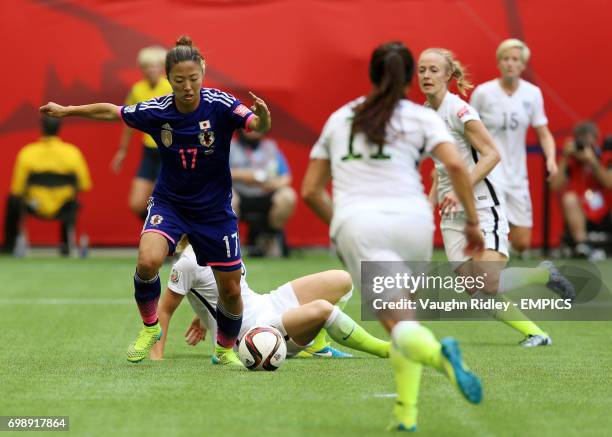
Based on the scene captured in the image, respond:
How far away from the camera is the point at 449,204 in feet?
29.4

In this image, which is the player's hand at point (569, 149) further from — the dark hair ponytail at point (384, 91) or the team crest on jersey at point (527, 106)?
the dark hair ponytail at point (384, 91)

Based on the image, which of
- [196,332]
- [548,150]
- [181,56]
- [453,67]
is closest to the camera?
[181,56]

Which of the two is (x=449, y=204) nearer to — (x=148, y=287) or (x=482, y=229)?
(x=482, y=229)

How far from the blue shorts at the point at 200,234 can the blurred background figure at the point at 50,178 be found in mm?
9186

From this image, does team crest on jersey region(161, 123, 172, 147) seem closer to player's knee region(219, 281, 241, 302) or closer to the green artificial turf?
player's knee region(219, 281, 241, 302)

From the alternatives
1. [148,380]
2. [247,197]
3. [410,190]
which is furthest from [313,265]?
[410,190]

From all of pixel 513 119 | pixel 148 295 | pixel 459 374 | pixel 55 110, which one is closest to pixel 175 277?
pixel 148 295

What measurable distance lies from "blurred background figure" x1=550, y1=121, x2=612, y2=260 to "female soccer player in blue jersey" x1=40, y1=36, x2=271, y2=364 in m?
9.65

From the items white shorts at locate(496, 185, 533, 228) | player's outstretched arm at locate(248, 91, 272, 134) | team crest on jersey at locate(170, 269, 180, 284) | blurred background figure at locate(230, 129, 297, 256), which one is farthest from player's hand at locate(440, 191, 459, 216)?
blurred background figure at locate(230, 129, 297, 256)

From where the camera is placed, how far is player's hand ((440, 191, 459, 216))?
8906 millimetres

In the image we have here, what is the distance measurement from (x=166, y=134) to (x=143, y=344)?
4.29ft

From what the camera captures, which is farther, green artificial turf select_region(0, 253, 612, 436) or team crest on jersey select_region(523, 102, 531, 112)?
team crest on jersey select_region(523, 102, 531, 112)

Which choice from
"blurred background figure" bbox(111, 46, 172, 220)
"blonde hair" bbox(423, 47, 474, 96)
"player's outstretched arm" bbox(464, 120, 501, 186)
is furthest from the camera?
"blurred background figure" bbox(111, 46, 172, 220)

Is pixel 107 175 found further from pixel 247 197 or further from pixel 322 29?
pixel 322 29
